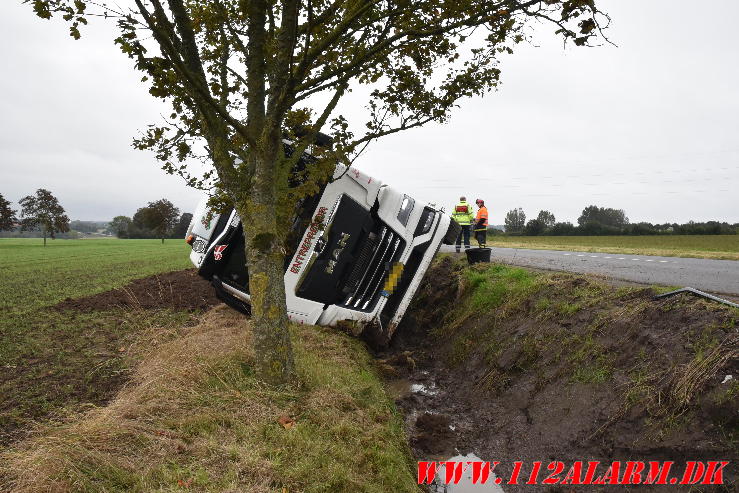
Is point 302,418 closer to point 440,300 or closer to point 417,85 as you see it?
point 417,85

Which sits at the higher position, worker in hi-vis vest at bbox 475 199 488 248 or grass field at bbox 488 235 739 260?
worker in hi-vis vest at bbox 475 199 488 248

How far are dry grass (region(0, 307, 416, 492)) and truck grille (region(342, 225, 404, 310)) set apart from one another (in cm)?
202

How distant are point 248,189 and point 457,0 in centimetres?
224

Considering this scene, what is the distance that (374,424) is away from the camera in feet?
12.8

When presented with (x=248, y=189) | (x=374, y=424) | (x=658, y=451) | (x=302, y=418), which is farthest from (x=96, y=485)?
(x=658, y=451)

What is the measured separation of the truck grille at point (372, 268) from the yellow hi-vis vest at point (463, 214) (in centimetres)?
589

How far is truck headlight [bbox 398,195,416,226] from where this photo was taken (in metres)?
7.12

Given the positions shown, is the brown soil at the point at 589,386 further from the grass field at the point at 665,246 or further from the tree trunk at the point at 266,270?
the grass field at the point at 665,246

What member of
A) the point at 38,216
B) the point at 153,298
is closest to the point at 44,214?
the point at 38,216

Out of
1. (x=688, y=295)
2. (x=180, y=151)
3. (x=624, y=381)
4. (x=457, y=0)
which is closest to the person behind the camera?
(x=457, y=0)

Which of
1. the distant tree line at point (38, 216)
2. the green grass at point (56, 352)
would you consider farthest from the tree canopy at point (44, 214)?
the green grass at point (56, 352)

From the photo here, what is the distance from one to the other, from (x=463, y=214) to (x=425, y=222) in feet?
17.3

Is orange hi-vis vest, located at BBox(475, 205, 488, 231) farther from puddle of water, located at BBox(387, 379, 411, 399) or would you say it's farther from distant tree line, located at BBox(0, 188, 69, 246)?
distant tree line, located at BBox(0, 188, 69, 246)

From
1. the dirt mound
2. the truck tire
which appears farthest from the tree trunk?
the dirt mound
